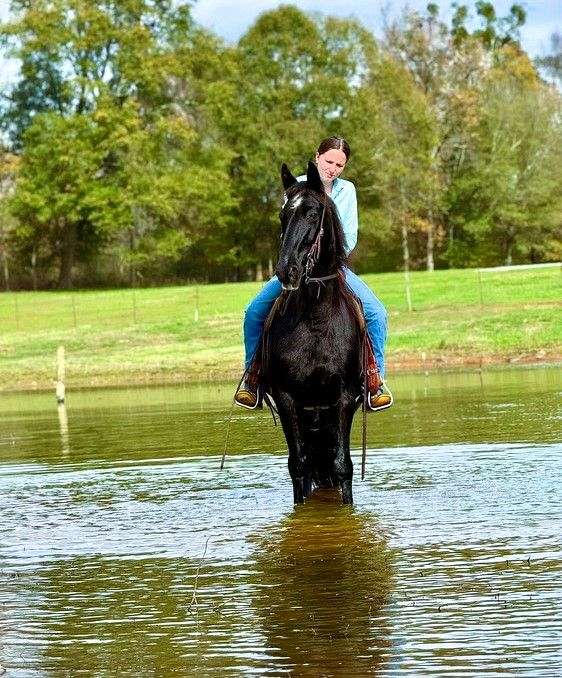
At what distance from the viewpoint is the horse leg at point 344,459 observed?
445 inches

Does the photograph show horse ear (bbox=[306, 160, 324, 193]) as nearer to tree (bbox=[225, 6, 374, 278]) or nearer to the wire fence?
the wire fence

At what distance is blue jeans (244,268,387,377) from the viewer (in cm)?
1155

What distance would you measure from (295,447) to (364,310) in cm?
119

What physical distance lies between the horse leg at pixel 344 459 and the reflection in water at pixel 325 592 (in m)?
0.22

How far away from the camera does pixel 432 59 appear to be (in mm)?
91812

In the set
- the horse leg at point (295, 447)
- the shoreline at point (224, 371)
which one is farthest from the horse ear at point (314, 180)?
the shoreline at point (224, 371)


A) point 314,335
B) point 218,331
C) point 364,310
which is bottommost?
point 218,331

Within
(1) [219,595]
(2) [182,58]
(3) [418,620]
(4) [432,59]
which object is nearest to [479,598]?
(3) [418,620]

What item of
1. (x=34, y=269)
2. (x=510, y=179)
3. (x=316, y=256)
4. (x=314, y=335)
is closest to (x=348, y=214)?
(x=316, y=256)

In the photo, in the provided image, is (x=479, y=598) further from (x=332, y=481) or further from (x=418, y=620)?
(x=332, y=481)

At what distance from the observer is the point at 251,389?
11867mm

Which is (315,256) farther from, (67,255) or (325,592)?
(67,255)

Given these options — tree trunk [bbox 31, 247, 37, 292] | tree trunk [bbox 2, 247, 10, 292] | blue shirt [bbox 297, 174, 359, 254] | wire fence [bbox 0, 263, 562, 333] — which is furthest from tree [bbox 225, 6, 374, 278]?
blue shirt [bbox 297, 174, 359, 254]

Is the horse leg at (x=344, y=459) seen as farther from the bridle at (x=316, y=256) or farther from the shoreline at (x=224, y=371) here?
the shoreline at (x=224, y=371)
